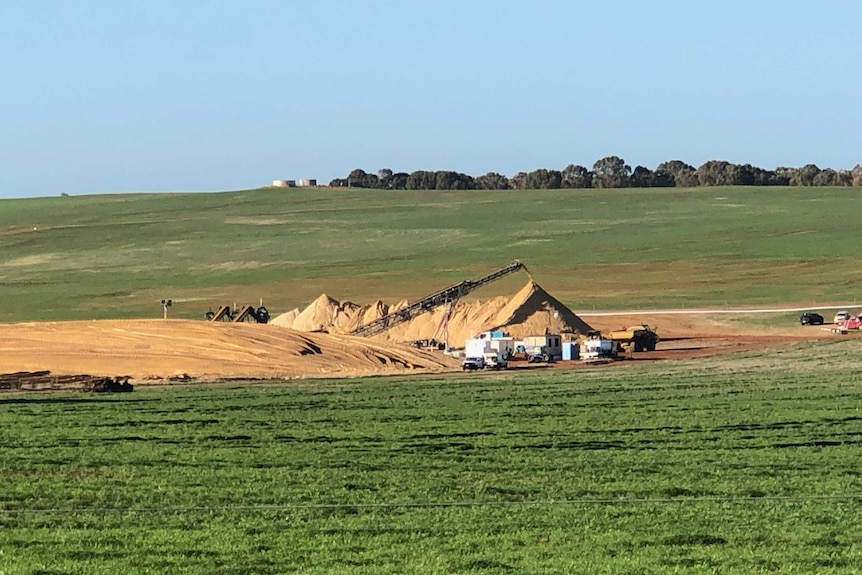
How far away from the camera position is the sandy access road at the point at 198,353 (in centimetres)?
5278

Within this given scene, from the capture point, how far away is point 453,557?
1636 centimetres

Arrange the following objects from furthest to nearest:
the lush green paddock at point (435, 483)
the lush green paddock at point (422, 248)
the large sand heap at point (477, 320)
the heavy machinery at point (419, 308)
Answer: the lush green paddock at point (422, 248)
the large sand heap at point (477, 320)
the heavy machinery at point (419, 308)
the lush green paddock at point (435, 483)

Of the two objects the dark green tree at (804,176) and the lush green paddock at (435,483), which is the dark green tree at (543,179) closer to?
the dark green tree at (804,176)

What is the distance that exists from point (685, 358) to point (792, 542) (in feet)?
142

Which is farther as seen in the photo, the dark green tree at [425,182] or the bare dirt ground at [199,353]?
the dark green tree at [425,182]

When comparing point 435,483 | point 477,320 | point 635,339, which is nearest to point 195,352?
point 477,320

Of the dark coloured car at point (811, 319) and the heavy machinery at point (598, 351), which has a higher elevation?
the heavy machinery at point (598, 351)

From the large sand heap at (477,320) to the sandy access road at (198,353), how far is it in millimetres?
6696

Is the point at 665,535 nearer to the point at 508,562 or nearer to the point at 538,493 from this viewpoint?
the point at 508,562

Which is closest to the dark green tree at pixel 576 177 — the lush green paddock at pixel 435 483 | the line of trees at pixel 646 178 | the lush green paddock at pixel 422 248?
the line of trees at pixel 646 178

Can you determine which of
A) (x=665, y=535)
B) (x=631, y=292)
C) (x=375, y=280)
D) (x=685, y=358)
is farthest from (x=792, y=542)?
(x=375, y=280)

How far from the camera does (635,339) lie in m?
65.7

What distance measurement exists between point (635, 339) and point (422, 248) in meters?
55.0

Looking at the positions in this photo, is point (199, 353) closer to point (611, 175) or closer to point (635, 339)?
point (635, 339)
